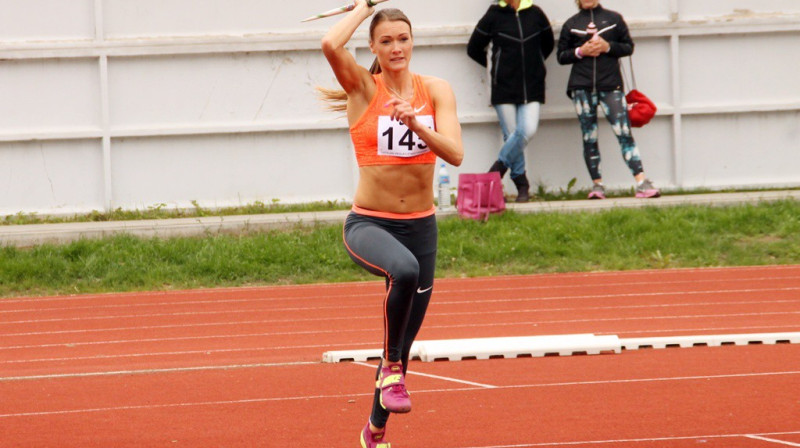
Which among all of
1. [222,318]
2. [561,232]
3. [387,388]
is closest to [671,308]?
[561,232]

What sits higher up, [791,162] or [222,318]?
[791,162]

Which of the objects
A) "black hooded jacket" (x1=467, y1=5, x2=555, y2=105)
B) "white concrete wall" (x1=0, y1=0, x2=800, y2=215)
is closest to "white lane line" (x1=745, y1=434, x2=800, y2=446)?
"black hooded jacket" (x1=467, y1=5, x2=555, y2=105)

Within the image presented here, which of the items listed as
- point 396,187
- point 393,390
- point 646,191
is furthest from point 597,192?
point 393,390

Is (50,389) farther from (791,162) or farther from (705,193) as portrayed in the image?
(791,162)

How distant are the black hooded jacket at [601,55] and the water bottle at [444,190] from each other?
5.85ft

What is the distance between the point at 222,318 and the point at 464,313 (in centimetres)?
210

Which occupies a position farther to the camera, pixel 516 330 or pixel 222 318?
pixel 222 318

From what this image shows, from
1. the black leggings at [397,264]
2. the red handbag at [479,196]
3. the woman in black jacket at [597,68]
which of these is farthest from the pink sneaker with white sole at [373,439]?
the woman in black jacket at [597,68]

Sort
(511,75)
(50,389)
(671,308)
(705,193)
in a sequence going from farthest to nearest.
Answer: (705,193), (511,75), (671,308), (50,389)

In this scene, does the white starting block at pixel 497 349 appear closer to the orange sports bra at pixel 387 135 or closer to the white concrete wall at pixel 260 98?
the orange sports bra at pixel 387 135

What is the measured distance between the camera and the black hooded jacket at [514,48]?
13.9 m

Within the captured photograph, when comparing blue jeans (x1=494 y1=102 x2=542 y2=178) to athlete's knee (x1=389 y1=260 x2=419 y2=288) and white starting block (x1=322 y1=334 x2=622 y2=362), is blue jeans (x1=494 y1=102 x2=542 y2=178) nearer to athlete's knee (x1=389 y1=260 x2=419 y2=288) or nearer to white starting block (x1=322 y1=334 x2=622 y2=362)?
white starting block (x1=322 y1=334 x2=622 y2=362)

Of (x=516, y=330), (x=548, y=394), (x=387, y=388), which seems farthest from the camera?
(x=516, y=330)

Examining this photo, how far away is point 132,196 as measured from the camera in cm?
1458
